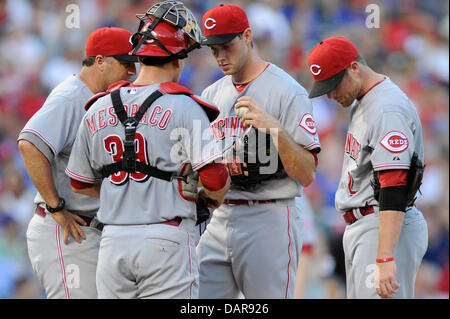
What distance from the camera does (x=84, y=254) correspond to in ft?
12.1

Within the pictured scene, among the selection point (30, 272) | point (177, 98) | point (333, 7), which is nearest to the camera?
point (177, 98)

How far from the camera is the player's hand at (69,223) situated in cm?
362

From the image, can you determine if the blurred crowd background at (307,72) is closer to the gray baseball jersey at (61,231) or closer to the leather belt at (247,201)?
the leather belt at (247,201)

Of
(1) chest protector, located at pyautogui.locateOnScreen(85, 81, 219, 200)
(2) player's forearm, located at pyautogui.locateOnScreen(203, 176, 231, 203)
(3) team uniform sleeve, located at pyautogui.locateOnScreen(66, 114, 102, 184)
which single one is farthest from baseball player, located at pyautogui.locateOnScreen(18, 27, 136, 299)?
(2) player's forearm, located at pyautogui.locateOnScreen(203, 176, 231, 203)

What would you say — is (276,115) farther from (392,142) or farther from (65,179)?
(65,179)

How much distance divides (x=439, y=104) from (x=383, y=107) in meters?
4.89

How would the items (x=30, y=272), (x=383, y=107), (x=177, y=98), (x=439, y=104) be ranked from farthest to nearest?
(x=439, y=104)
(x=30, y=272)
(x=383, y=107)
(x=177, y=98)

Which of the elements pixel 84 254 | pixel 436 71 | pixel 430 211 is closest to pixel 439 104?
pixel 436 71

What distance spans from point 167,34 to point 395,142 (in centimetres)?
124

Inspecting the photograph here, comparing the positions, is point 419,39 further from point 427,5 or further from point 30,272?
point 30,272

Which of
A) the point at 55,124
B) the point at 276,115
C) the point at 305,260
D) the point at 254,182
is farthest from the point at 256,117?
the point at 305,260

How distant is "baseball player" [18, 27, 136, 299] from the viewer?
3.56 metres

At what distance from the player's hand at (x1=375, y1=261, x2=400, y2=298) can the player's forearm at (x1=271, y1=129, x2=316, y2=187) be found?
621mm

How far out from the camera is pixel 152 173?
2.90m
